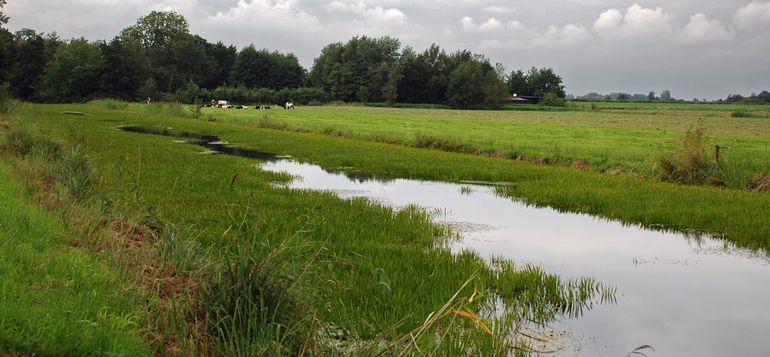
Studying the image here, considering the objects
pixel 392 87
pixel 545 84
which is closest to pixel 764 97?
pixel 545 84

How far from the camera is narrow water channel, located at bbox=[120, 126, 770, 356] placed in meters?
6.42

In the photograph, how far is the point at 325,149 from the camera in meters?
27.5

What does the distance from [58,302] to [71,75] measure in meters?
106

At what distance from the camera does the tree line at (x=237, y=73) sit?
3964 inches

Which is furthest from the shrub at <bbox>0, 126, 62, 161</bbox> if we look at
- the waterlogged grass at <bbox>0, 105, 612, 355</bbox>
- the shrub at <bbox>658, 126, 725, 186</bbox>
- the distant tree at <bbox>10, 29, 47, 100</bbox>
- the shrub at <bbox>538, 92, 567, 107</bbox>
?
the shrub at <bbox>538, 92, 567, 107</bbox>

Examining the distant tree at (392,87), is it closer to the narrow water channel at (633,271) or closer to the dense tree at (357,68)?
the dense tree at (357,68)

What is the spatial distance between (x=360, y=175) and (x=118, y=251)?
13520 millimetres

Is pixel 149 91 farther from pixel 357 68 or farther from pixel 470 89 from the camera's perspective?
pixel 470 89

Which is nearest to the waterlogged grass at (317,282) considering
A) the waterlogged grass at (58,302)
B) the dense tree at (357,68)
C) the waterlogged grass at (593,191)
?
the waterlogged grass at (58,302)

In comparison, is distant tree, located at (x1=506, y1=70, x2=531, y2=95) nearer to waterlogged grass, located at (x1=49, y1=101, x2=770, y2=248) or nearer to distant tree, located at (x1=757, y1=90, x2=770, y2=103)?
distant tree, located at (x1=757, y1=90, x2=770, y2=103)

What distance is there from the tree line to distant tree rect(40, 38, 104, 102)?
0.16 m

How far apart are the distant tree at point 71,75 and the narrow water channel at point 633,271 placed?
318 ft

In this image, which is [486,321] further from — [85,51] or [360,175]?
[85,51]

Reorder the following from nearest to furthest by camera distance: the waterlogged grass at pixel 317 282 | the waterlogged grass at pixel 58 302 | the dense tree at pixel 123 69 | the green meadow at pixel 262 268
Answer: the waterlogged grass at pixel 58 302 → the green meadow at pixel 262 268 → the waterlogged grass at pixel 317 282 → the dense tree at pixel 123 69
